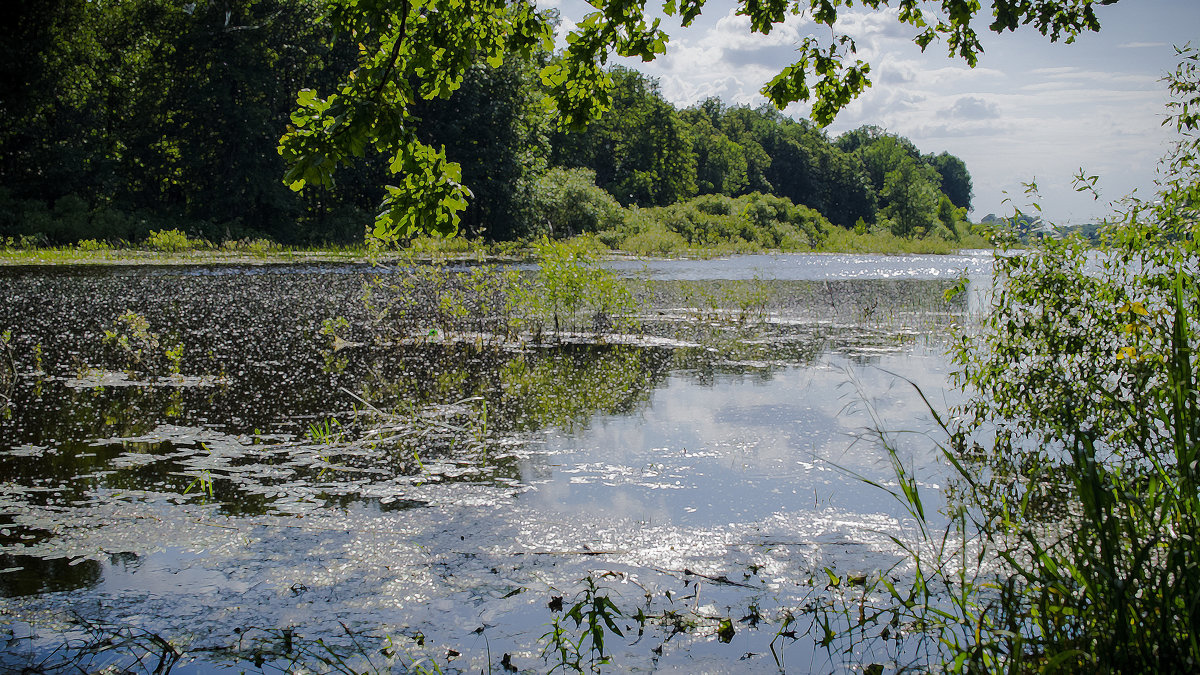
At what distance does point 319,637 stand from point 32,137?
40.7 metres

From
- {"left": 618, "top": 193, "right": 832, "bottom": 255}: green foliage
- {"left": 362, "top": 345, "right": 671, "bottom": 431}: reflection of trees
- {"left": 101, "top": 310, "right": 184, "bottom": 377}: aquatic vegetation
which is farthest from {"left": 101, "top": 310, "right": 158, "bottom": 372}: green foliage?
{"left": 618, "top": 193, "right": 832, "bottom": 255}: green foliage

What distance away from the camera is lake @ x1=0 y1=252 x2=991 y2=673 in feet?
12.8

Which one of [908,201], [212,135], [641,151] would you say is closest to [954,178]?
[908,201]

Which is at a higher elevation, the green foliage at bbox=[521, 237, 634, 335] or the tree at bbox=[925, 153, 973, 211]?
the tree at bbox=[925, 153, 973, 211]

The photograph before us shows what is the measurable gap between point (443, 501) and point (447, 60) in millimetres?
3223

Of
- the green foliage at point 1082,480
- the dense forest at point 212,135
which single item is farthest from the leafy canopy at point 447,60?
the dense forest at point 212,135

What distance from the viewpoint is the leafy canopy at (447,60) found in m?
4.48

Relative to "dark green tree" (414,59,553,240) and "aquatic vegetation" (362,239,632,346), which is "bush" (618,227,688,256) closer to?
"dark green tree" (414,59,553,240)

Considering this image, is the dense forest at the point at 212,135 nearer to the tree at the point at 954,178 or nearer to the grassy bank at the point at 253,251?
the grassy bank at the point at 253,251

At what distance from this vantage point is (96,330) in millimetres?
13383

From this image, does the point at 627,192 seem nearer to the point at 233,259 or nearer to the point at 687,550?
the point at 233,259

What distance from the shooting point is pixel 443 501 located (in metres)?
5.96

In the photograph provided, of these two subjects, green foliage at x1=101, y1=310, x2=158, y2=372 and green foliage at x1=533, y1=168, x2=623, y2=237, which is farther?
green foliage at x1=533, y1=168, x2=623, y2=237

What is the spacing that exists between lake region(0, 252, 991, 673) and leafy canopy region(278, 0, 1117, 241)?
7.07ft
